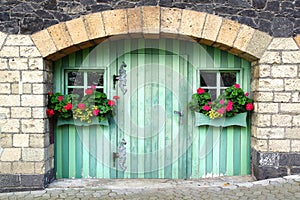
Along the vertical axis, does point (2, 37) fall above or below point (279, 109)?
above

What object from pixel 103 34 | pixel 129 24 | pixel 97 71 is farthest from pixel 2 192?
pixel 129 24

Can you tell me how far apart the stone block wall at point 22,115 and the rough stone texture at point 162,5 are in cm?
22

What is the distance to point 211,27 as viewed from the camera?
4.03m

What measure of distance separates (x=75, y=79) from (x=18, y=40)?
0.89m

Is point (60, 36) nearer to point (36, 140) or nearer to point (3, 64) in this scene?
point (3, 64)

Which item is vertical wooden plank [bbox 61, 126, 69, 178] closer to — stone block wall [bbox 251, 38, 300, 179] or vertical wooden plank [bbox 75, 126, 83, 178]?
vertical wooden plank [bbox 75, 126, 83, 178]

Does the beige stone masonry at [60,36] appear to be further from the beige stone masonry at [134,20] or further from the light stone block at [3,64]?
the beige stone masonry at [134,20]

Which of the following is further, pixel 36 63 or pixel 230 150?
pixel 230 150

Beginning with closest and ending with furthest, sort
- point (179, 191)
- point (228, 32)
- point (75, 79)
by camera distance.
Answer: point (179, 191), point (228, 32), point (75, 79)

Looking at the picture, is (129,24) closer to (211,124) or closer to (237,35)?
(237,35)

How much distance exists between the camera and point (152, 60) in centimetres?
449

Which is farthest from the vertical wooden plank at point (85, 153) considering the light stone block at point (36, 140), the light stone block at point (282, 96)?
the light stone block at point (282, 96)

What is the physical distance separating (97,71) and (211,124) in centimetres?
172

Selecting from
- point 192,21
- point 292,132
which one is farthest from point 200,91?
point 292,132
